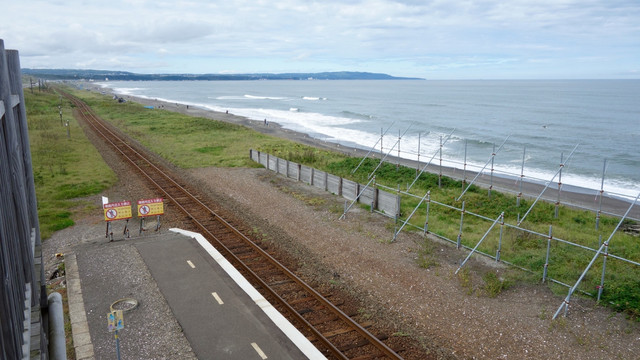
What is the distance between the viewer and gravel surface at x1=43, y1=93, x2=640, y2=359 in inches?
451

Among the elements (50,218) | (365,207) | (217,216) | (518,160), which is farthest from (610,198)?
(50,218)

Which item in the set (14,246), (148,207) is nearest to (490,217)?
(148,207)

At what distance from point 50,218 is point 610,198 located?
35.2 metres

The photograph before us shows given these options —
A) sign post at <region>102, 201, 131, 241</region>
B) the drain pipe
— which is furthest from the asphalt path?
the drain pipe

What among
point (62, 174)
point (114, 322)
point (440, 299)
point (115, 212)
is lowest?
point (440, 299)

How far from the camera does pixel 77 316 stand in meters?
11.8

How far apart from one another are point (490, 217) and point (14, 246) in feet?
69.8

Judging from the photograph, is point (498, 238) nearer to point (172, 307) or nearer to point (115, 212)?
point (172, 307)

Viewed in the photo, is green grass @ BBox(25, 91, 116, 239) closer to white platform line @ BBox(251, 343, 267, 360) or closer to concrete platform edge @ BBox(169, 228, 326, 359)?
concrete platform edge @ BBox(169, 228, 326, 359)

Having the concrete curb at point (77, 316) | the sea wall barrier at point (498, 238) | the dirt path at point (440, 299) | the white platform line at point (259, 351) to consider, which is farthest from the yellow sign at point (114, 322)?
the sea wall barrier at point (498, 238)

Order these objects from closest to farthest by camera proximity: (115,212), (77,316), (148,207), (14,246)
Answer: (14,246)
(77,316)
(115,212)
(148,207)

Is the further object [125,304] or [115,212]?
[115,212]

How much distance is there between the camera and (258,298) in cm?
1274

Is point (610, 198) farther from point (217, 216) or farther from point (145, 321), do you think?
point (145, 321)
